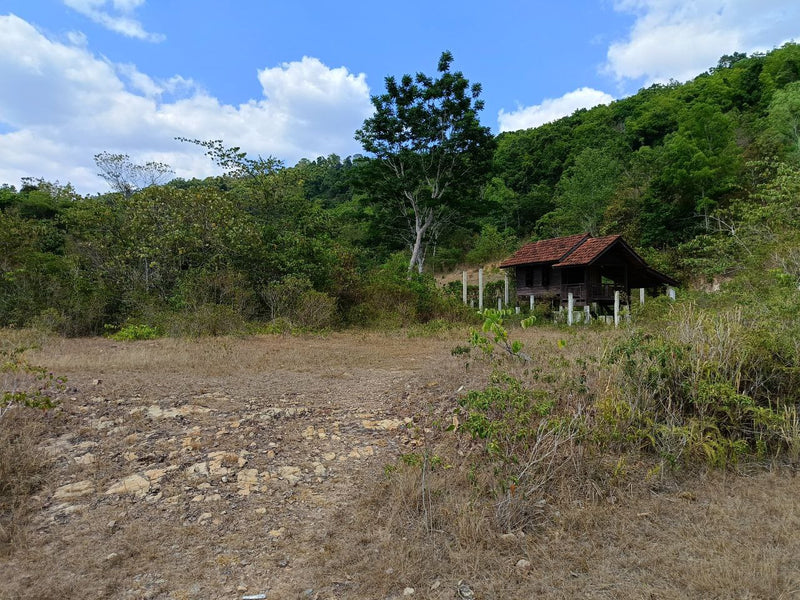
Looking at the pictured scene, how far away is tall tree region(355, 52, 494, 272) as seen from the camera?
21656 mm

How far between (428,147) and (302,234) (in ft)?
30.4

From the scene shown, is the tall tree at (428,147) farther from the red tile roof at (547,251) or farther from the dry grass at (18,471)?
the dry grass at (18,471)

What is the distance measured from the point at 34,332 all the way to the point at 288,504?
1165 centimetres

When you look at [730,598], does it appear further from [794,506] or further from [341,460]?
[341,460]

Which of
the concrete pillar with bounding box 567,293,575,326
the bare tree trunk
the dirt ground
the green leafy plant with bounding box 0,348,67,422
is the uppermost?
the bare tree trunk

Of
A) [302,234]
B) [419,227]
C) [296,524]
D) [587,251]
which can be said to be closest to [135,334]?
[302,234]

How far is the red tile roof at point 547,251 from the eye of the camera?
19500 millimetres

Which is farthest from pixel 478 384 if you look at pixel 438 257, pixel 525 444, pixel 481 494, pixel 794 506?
pixel 438 257

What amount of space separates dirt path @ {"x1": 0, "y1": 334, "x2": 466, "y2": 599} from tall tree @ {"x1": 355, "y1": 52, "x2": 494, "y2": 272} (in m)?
15.4

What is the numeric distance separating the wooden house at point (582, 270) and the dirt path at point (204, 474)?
514 inches

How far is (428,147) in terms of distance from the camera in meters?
22.4

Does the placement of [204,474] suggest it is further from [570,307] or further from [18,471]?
[570,307]

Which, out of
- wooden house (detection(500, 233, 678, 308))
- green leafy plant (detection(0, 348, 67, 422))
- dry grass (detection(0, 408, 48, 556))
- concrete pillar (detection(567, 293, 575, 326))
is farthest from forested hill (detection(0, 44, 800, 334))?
dry grass (detection(0, 408, 48, 556))

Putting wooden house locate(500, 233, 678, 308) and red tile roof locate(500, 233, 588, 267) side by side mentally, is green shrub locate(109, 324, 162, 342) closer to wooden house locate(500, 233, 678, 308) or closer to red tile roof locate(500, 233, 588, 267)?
wooden house locate(500, 233, 678, 308)
